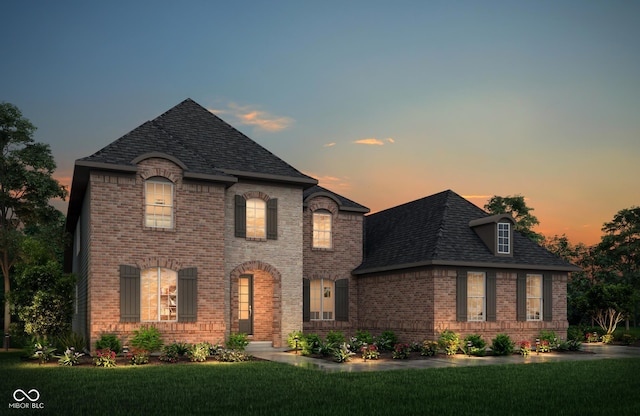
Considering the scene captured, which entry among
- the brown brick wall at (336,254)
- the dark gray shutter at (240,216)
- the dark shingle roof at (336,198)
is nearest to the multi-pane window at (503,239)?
the dark shingle roof at (336,198)

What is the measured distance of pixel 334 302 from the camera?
2670 cm

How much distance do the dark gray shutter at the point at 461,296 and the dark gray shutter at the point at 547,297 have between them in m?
4.20

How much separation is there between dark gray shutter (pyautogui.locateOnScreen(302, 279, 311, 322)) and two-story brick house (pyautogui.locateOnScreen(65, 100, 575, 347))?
44 millimetres

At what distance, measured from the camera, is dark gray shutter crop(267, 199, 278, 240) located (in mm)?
22953

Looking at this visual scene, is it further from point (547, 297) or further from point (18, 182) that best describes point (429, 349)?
point (18, 182)

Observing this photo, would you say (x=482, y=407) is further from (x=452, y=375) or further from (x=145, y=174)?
(x=145, y=174)

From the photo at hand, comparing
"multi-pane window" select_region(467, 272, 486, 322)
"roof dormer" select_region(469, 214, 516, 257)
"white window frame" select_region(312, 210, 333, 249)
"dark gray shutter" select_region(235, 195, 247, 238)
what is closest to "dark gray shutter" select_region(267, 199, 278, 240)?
"dark gray shutter" select_region(235, 195, 247, 238)

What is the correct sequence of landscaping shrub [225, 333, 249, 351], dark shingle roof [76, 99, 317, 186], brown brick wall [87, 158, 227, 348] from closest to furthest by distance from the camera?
brown brick wall [87, 158, 227, 348] < landscaping shrub [225, 333, 249, 351] < dark shingle roof [76, 99, 317, 186]

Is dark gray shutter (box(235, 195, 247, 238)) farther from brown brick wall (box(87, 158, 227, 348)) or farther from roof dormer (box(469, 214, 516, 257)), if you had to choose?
roof dormer (box(469, 214, 516, 257))

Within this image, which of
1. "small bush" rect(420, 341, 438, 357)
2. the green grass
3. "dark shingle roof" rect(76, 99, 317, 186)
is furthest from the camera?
"small bush" rect(420, 341, 438, 357)

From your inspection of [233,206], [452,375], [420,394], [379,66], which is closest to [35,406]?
[420,394]

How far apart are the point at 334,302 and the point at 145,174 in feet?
35.4

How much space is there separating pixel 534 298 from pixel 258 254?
11.5 metres

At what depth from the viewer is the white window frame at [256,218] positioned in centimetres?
2288
